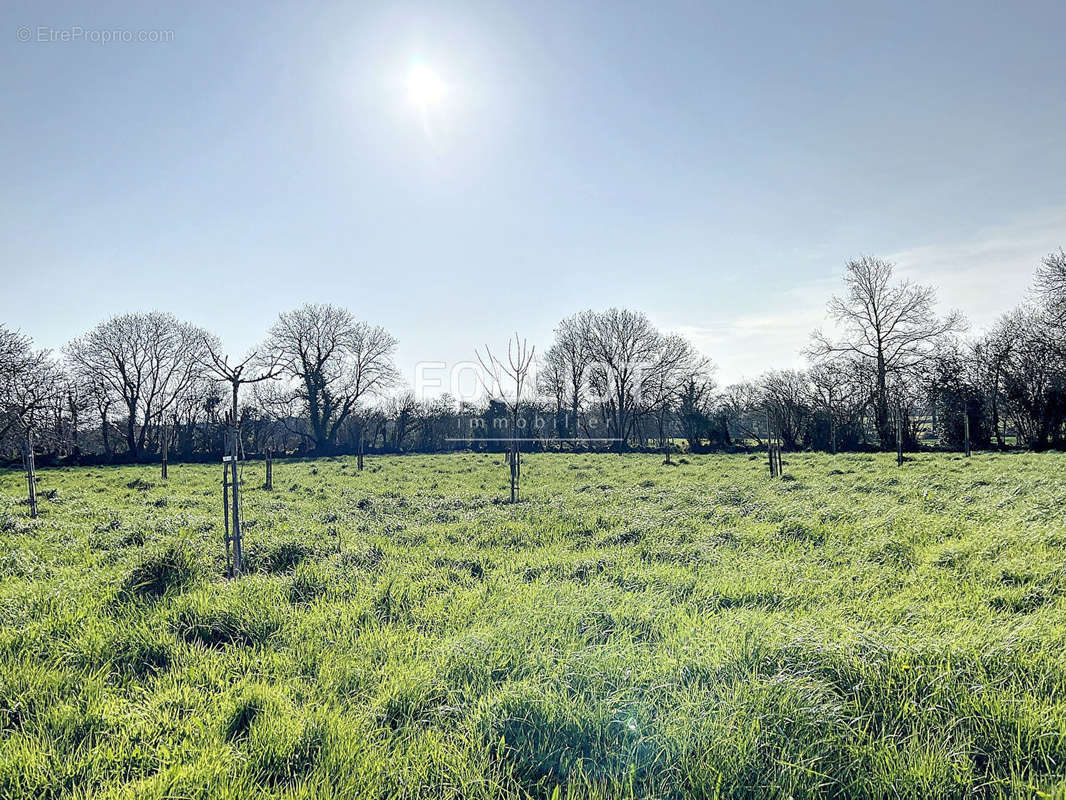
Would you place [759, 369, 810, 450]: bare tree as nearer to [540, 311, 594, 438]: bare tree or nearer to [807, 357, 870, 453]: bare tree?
[807, 357, 870, 453]: bare tree

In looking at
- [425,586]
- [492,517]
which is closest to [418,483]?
[492,517]

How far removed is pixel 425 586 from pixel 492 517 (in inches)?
160

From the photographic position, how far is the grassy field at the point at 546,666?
7.99 ft

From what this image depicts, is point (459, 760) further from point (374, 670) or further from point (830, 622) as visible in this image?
point (830, 622)

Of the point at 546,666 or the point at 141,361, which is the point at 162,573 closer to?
the point at 546,666

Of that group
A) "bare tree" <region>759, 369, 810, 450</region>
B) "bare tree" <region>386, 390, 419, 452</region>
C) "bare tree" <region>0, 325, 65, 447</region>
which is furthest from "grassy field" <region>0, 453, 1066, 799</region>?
"bare tree" <region>386, 390, 419, 452</region>

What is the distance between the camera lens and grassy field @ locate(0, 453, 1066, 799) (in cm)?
244

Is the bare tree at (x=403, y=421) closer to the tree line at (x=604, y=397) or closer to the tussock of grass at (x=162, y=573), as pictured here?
the tree line at (x=604, y=397)

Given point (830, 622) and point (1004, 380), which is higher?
point (1004, 380)

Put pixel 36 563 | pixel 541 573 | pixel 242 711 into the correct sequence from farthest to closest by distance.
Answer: pixel 36 563
pixel 541 573
pixel 242 711

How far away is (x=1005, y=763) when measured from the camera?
7.89 ft

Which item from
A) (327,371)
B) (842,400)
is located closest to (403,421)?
(327,371)

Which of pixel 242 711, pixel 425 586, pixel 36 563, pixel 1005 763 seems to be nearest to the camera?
pixel 1005 763

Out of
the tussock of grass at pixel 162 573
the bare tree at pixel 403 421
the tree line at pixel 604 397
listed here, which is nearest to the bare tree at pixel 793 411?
the tree line at pixel 604 397
